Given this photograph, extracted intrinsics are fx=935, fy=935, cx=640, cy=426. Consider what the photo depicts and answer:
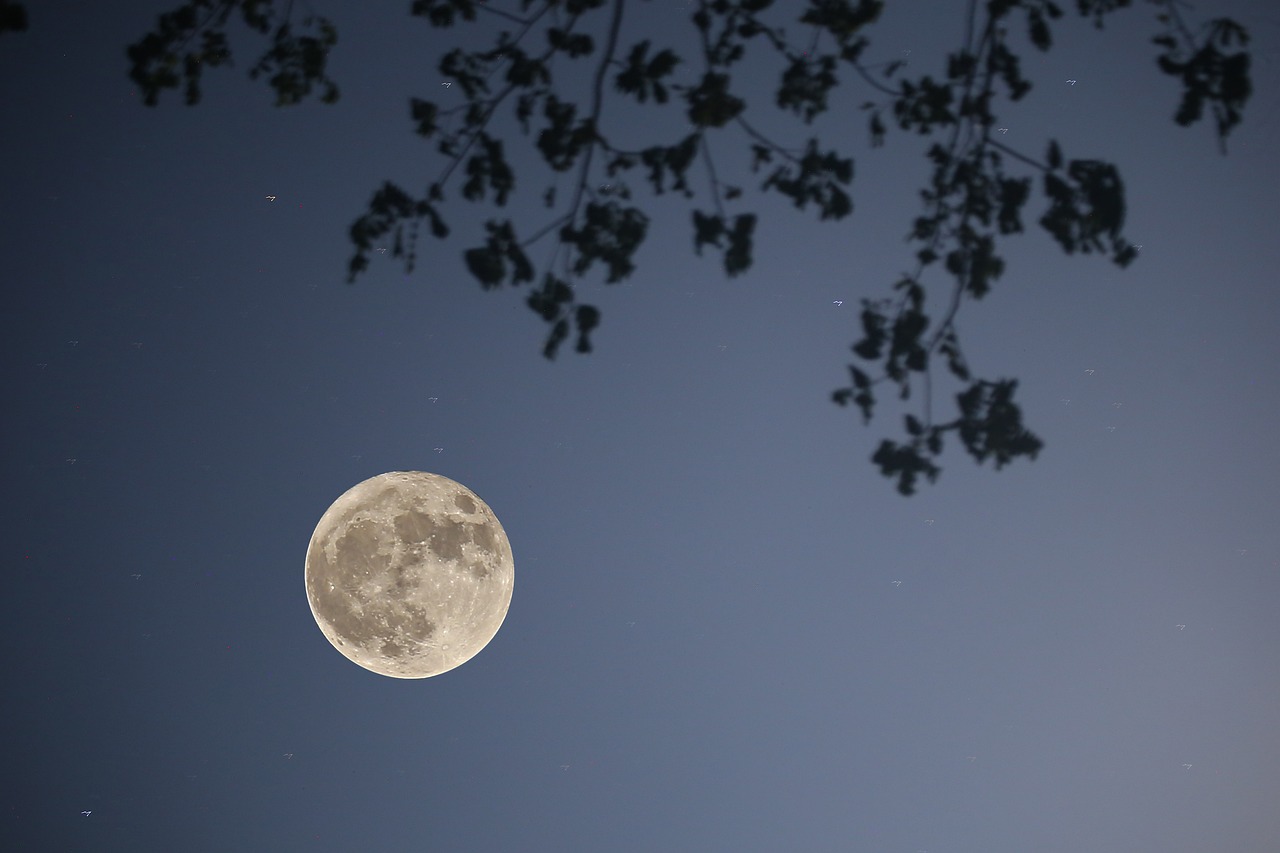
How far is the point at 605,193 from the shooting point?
84.0 inches

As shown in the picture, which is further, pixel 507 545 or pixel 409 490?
pixel 507 545

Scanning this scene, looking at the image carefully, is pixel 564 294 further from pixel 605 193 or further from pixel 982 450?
pixel 982 450

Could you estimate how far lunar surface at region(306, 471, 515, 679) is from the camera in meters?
3.86

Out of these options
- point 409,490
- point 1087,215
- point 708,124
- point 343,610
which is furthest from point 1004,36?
point 343,610

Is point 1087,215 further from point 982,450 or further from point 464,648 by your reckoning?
point 464,648

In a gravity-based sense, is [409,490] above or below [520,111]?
below

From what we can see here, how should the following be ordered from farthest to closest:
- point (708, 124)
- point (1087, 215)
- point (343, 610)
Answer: point (343, 610), point (708, 124), point (1087, 215)

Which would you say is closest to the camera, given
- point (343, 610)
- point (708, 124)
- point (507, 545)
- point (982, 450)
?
point (982, 450)

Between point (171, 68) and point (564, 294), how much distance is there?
1258 mm

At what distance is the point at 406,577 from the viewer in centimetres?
384

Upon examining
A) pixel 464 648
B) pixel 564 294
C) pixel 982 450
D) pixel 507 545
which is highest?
pixel 564 294

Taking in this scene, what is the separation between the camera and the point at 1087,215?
2082 millimetres

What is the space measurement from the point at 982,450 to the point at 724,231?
32.6 inches

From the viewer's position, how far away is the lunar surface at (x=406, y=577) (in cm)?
386
